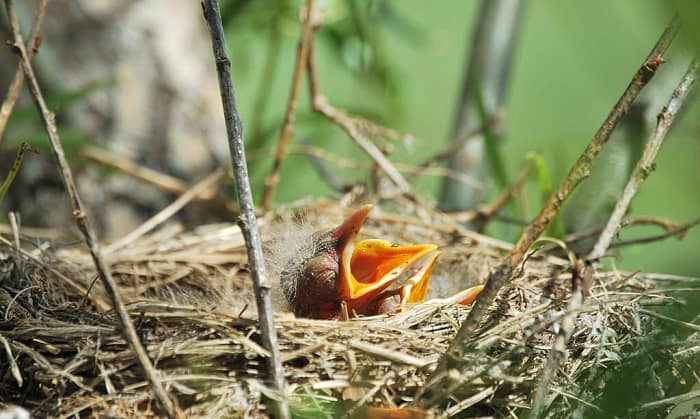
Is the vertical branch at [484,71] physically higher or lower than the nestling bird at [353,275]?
higher

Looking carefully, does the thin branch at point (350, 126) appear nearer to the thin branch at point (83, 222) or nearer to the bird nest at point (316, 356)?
the bird nest at point (316, 356)

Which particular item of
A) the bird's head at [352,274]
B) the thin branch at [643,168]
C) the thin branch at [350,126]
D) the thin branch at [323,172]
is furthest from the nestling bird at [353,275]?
the thin branch at [323,172]

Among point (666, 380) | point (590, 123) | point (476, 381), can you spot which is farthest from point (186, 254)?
point (590, 123)

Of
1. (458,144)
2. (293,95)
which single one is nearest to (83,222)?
(293,95)

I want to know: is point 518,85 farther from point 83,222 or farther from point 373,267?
point 83,222

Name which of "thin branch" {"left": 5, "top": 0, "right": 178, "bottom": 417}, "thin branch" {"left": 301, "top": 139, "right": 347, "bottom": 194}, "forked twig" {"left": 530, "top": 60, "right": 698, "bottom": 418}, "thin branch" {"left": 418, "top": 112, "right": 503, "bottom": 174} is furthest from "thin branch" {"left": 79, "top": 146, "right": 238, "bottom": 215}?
"forked twig" {"left": 530, "top": 60, "right": 698, "bottom": 418}

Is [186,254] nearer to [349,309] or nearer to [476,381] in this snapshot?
[349,309]
